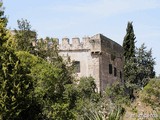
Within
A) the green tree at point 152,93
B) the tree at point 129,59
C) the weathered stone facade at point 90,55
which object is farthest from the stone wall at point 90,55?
the tree at point 129,59

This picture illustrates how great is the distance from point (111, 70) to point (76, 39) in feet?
16.2

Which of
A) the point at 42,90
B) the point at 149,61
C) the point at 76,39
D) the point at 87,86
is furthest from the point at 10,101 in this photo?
the point at 149,61

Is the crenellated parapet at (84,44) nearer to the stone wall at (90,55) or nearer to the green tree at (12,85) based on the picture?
the stone wall at (90,55)

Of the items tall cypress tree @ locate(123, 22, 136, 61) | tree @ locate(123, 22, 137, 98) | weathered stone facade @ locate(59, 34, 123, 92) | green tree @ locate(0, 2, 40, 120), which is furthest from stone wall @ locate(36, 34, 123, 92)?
green tree @ locate(0, 2, 40, 120)

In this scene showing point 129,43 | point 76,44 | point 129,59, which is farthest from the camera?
point 129,43

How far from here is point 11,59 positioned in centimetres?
2227

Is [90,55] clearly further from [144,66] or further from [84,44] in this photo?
[144,66]

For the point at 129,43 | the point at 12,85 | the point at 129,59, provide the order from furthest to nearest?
the point at 129,43 < the point at 129,59 < the point at 12,85

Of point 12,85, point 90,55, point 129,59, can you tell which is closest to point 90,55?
point 90,55

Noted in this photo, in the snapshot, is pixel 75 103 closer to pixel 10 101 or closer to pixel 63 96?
pixel 63 96

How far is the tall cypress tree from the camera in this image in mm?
51062

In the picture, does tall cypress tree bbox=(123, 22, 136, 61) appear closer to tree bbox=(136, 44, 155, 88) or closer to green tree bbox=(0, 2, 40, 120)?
tree bbox=(136, 44, 155, 88)

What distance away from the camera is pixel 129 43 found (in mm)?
51750

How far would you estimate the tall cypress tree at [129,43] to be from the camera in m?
51.1
